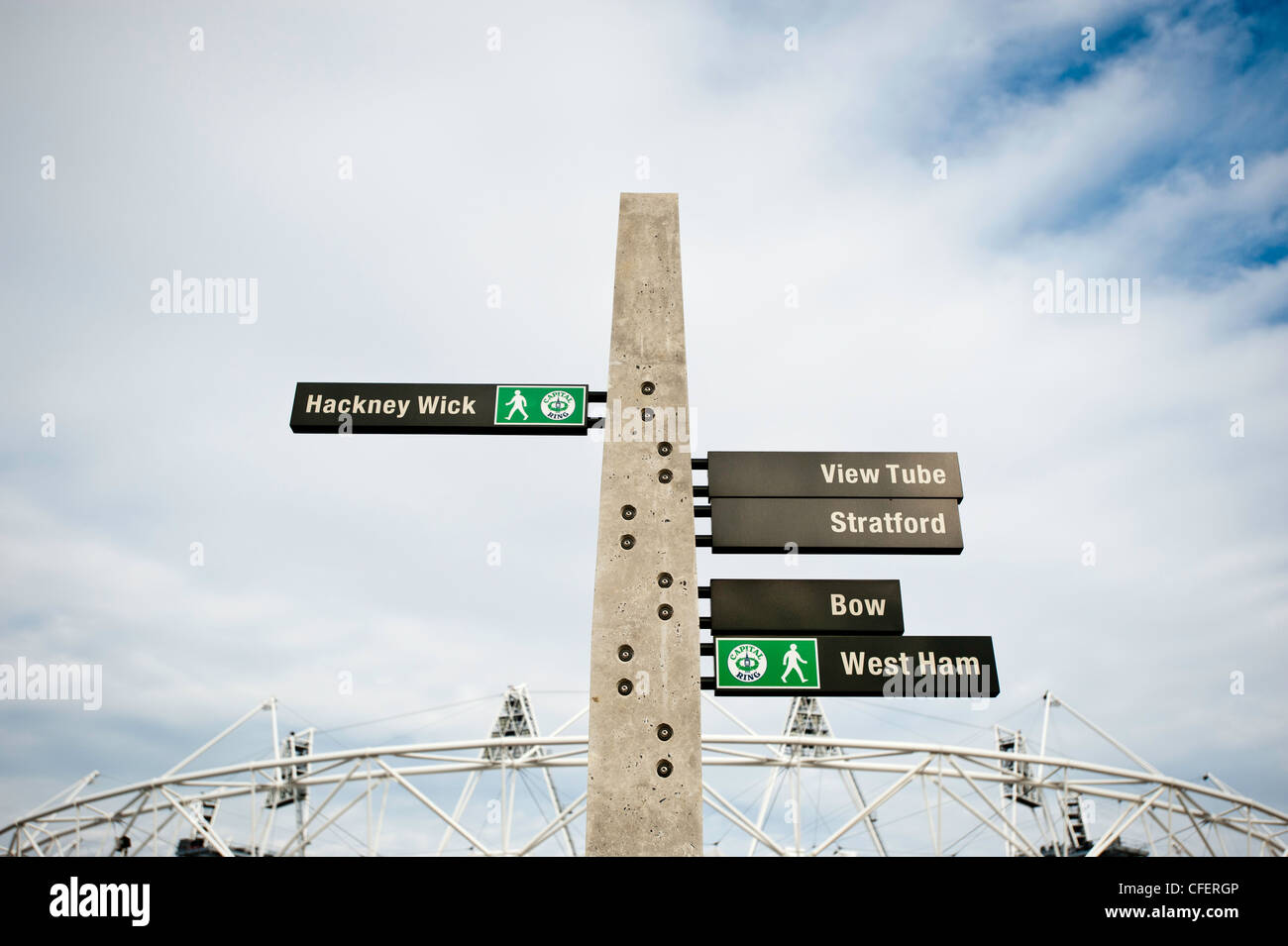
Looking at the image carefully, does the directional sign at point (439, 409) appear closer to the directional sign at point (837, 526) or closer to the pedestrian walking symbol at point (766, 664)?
the directional sign at point (837, 526)

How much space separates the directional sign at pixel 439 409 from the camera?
845cm

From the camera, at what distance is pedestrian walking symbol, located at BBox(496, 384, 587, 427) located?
8.39 metres

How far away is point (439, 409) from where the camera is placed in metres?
8.64

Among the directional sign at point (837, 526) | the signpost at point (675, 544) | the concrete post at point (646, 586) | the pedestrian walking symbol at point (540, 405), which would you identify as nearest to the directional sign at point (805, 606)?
the signpost at point (675, 544)

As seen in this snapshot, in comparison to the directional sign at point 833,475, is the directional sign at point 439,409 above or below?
above

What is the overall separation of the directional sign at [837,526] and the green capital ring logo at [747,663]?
1.01 metres

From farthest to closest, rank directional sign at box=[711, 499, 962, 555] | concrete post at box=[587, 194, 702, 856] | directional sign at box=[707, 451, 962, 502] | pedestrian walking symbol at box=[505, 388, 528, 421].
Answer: pedestrian walking symbol at box=[505, 388, 528, 421], directional sign at box=[707, 451, 962, 502], directional sign at box=[711, 499, 962, 555], concrete post at box=[587, 194, 702, 856]

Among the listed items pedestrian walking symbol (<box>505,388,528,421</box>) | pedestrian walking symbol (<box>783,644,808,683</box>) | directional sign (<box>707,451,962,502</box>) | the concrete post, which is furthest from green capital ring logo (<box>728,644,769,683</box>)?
pedestrian walking symbol (<box>505,388,528,421</box>)

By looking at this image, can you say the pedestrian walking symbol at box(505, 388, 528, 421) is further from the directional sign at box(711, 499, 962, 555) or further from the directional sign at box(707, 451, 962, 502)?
the directional sign at box(711, 499, 962, 555)
